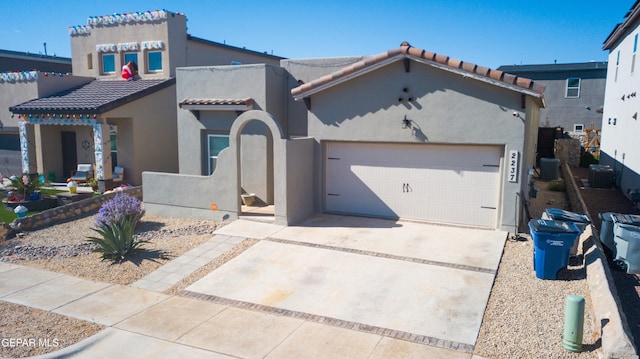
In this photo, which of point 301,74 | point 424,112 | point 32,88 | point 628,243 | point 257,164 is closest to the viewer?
point 628,243

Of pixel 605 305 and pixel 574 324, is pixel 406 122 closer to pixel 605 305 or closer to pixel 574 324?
pixel 605 305

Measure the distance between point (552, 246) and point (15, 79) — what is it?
73.8 ft

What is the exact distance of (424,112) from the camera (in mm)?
13039

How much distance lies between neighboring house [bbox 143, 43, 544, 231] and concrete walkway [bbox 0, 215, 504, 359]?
1.95 meters

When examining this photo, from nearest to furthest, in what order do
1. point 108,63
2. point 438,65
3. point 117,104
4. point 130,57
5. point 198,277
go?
point 198,277
point 438,65
point 117,104
point 130,57
point 108,63

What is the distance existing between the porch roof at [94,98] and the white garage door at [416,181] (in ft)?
30.3

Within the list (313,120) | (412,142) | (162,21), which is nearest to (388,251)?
→ (412,142)

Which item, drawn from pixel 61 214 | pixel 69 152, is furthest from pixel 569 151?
pixel 69 152

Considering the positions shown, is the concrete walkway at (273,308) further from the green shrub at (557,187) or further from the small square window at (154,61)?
the small square window at (154,61)

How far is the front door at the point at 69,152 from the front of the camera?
22.2 metres

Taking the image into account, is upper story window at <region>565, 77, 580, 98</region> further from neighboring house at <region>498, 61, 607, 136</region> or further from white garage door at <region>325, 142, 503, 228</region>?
white garage door at <region>325, 142, 503, 228</region>

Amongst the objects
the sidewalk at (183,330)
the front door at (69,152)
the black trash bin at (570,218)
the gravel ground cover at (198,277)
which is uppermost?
the front door at (69,152)

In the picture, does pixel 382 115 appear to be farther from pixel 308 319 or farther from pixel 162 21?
pixel 162 21

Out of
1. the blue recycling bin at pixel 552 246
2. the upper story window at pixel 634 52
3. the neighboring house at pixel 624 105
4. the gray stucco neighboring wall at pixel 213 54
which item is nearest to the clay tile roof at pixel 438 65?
the blue recycling bin at pixel 552 246
